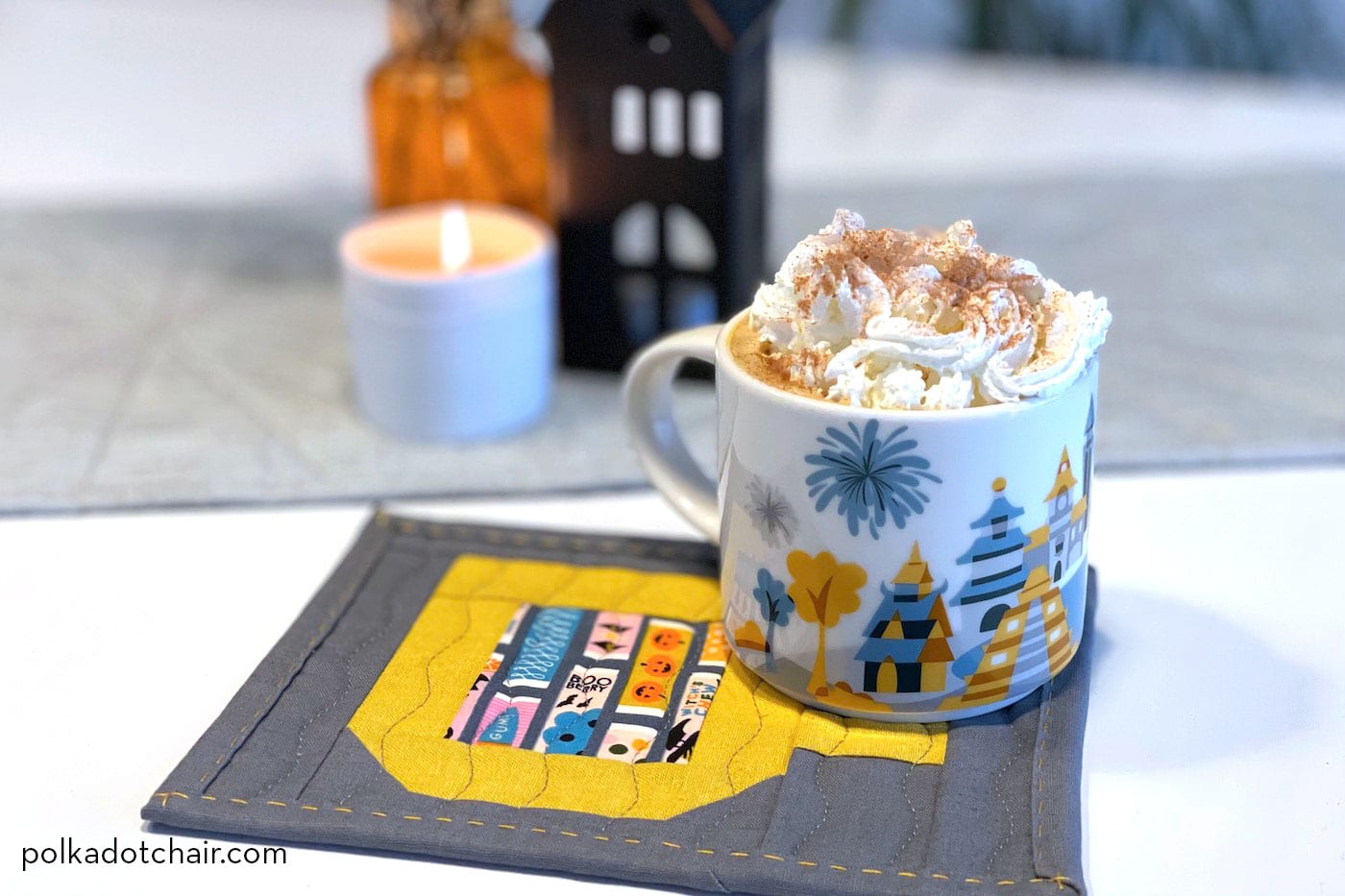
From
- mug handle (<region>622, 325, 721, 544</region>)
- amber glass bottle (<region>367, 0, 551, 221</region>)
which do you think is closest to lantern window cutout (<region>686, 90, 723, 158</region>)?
amber glass bottle (<region>367, 0, 551, 221</region>)

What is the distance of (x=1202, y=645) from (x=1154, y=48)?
1.16 m

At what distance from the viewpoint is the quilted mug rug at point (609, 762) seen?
420 mm

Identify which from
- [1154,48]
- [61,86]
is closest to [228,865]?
[61,86]

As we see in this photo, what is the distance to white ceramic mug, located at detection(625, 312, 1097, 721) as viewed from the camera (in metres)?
0.43

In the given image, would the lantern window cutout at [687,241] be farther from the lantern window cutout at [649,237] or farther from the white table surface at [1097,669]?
the white table surface at [1097,669]

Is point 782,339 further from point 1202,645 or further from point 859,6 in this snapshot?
point 859,6

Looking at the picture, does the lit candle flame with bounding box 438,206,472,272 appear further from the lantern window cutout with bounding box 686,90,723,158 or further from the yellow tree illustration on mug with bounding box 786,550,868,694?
the yellow tree illustration on mug with bounding box 786,550,868,694

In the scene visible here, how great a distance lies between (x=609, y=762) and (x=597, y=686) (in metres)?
0.04

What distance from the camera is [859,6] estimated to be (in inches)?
56.5

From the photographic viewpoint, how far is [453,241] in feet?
2.46

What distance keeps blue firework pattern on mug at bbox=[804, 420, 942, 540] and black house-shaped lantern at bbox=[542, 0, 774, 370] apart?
0.34 m

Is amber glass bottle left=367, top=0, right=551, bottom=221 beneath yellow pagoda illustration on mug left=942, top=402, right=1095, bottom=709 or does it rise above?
above

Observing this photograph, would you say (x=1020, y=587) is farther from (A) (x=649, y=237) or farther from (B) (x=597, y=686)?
(A) (x=649, y=237)

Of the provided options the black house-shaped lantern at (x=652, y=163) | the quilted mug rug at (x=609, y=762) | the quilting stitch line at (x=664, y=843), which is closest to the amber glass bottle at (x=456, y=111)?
the black house-shaped lantern at (x=652, y=163)
